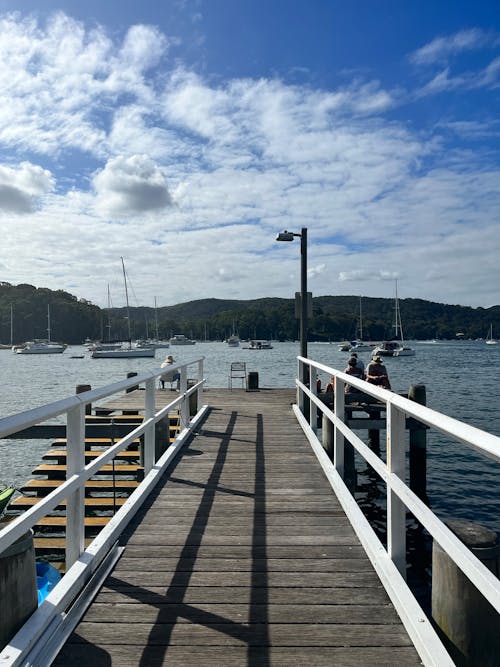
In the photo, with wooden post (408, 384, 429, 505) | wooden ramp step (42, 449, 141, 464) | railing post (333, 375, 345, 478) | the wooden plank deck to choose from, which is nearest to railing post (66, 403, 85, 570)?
the wooden plank deck

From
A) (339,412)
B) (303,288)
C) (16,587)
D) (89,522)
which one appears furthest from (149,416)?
(303,288)

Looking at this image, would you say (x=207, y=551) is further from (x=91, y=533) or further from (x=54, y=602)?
(x=91, y=533)

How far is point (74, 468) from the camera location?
3338 mm

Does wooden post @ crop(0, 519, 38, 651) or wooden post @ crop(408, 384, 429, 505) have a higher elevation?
wooden post @ crop(0, 519, 38, 651)

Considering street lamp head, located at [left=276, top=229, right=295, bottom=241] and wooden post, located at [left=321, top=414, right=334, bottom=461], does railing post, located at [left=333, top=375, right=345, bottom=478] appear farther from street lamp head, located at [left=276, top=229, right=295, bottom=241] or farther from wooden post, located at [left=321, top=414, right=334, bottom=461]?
street lamp head, located at [left=276, top=229, right=295, bottom=241]

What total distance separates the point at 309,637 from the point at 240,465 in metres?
3.97

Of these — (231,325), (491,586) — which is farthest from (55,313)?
(491,586)

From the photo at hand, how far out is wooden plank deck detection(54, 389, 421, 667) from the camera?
2.71 metres

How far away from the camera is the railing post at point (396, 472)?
10.7 feet

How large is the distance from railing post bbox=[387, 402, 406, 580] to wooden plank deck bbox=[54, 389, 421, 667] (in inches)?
9.6

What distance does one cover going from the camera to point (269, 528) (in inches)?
178

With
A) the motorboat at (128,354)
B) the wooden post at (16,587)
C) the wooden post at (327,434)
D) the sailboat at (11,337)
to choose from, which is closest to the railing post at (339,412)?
the wooden post at (327,434)

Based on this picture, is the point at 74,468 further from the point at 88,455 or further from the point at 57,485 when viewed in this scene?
the point at 88,455

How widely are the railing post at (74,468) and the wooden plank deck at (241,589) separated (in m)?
0.36
